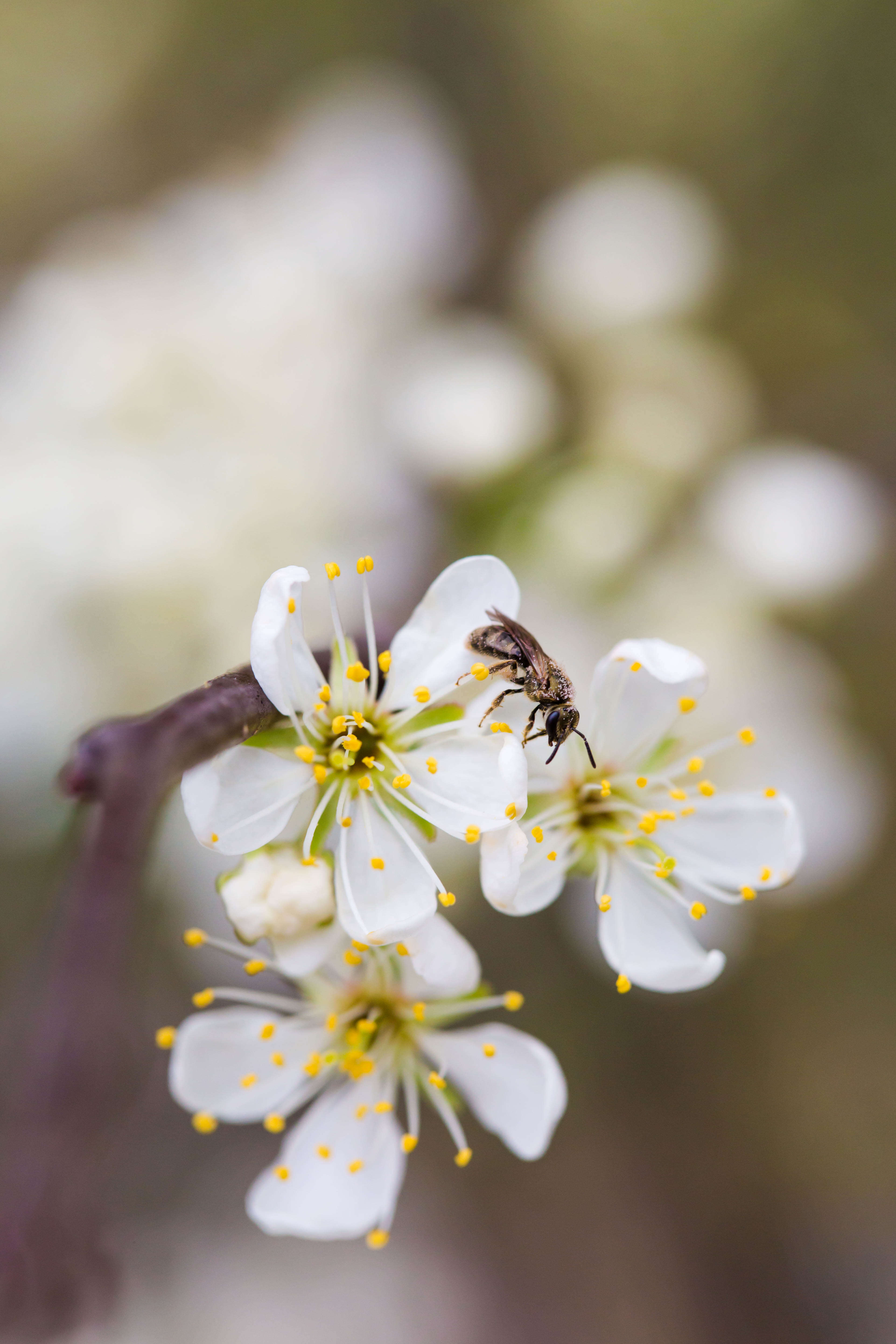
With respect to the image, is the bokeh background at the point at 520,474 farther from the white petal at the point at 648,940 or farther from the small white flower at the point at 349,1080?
the white petal at the point at 648,940

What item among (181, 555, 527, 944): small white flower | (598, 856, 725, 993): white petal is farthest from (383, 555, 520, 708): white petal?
(598, 856, 725, 993): white petal

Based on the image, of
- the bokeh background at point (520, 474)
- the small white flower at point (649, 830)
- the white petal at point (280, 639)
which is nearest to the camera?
the white petal at point (280, 639)

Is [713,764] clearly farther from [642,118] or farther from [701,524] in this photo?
[642,118]

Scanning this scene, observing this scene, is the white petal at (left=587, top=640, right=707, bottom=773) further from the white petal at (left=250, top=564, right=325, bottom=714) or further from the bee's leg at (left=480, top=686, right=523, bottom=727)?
the white petal at (left=250, top=564, right=325, bottom=714)

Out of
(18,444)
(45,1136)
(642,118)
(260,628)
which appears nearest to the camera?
(45,1136)

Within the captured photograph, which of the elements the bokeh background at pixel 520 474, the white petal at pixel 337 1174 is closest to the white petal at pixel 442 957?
the white petal at pixel 337 1174

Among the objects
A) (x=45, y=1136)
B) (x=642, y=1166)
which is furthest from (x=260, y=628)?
(x=642, y=1166)
